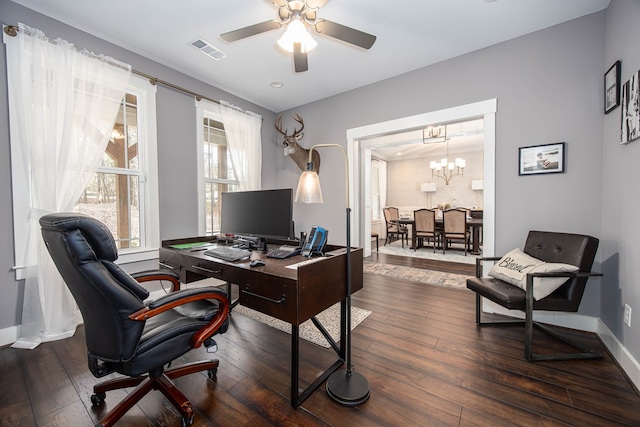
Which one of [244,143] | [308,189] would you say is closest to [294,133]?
[244,143]

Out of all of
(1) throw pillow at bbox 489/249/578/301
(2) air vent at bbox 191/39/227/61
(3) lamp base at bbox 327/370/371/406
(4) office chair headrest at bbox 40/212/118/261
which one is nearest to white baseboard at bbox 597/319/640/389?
(1) throw pillow at bbox 489/249/578/301

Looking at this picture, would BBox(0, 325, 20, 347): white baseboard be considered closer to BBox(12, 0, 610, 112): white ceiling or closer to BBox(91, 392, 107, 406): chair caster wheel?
BBox(91, 392, 107, 406): chair caster wheel

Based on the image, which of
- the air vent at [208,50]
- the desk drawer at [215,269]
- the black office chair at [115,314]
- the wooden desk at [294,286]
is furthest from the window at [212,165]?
the black office chair at [115,314]

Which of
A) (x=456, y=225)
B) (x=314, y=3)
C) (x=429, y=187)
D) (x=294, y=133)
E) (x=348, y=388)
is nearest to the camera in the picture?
(x=348, y=388)

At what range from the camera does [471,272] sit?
162 inches

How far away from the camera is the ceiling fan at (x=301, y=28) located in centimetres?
180

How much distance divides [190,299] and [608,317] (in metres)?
3.06

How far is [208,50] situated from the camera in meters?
2.76

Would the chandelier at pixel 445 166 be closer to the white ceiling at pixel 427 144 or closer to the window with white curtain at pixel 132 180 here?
the white ceiling at pixel 427 144

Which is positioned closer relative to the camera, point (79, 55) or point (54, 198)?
point (54, 198)

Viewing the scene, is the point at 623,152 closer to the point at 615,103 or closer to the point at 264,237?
the point at 615,103

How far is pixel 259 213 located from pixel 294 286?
1039 mm

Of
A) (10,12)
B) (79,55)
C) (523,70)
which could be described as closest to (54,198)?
(79,55)

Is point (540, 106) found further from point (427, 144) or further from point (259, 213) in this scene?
point (427, 144)
